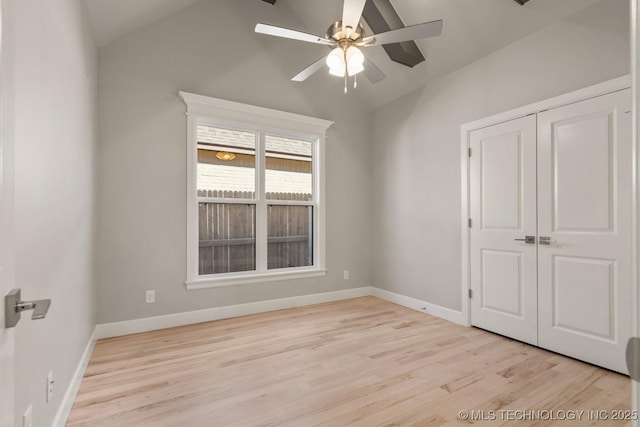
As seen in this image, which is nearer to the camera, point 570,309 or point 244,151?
point 570,309

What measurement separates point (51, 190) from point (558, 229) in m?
3.69

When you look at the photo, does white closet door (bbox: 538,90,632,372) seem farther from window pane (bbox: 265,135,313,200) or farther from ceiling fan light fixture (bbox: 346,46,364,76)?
window pane (bbox: 265,135,313,200)

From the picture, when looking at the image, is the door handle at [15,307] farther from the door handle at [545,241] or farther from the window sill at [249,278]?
the door handle at [545,241]

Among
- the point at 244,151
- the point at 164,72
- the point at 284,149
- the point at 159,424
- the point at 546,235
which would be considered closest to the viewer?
the point at 159,424

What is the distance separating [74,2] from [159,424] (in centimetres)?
282

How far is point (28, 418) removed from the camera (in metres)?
1.27

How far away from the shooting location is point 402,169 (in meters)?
4.39

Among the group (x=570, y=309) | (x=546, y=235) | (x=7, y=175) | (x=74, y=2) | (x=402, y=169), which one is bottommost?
(x=570, y=309)

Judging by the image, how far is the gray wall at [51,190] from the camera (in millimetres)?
1252

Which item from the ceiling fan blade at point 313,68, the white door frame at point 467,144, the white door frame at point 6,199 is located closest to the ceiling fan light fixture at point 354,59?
the ceiling fan blade at point 313,68

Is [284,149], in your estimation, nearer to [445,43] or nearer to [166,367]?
[445,43]

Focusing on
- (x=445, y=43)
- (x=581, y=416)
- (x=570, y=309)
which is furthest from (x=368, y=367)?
(x=445, y=43)

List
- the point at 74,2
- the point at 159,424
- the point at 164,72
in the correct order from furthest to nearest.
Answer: the point at 164,72 → the point at 74,2 → the point at 159,424

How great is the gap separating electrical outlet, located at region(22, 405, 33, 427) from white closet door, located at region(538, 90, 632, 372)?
358 cm
